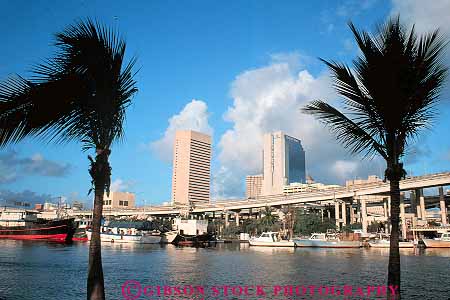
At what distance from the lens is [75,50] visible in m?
9.26

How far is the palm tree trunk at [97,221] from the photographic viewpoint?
357 inches

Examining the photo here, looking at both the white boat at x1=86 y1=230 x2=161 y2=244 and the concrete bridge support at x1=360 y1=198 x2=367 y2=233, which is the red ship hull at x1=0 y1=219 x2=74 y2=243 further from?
the concrete bridge support at x1=360 y1=198 x2=367 y2=233

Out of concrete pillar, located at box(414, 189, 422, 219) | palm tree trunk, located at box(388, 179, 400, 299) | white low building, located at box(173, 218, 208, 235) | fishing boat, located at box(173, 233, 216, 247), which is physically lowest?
fishing boat, located at box(173, 233, 216, 247)

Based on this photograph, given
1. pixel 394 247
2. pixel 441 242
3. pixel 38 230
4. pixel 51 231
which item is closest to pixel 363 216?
pixel 441 242

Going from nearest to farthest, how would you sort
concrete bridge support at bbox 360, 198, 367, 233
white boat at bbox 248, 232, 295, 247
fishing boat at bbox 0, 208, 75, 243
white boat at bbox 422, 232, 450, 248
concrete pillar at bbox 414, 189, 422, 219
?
white boat at bbox 422, 232, 450, 248 → white boat at bbox 248, 232, 295, 247 → fishing boat at bbox 0, 208, 75, 243 → concrete bridge support at bbox 360, 198, 367, 233 → concrete pillar at bbox 414, 189, 422, 219

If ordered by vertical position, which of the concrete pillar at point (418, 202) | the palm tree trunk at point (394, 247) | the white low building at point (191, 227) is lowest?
the white low building at point (191, 227)

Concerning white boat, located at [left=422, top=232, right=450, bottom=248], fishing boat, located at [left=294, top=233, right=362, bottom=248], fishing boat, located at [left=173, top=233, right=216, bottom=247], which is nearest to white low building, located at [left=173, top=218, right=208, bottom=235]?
fishing boat, located at [left=173, top=233, right=216, bottom=247]

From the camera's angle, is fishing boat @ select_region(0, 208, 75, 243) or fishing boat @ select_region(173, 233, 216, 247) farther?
fishing boat @ select_region(173, 233, 216, 247)

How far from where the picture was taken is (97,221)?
9.79m

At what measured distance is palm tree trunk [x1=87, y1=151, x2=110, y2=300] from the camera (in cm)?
906

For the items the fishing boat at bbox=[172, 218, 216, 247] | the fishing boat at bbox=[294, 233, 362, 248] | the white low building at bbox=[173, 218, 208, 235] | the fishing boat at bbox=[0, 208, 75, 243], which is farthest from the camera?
the white low building at bbox=[173, 218, 208, 235]

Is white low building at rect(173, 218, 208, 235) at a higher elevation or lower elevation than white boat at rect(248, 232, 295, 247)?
higher

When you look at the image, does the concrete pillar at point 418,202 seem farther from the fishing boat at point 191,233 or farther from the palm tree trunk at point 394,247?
the palm tree trunk at point 394,247

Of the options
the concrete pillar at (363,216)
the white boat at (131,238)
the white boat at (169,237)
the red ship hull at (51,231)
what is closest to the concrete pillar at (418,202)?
the concrete pillar at (363,216)
